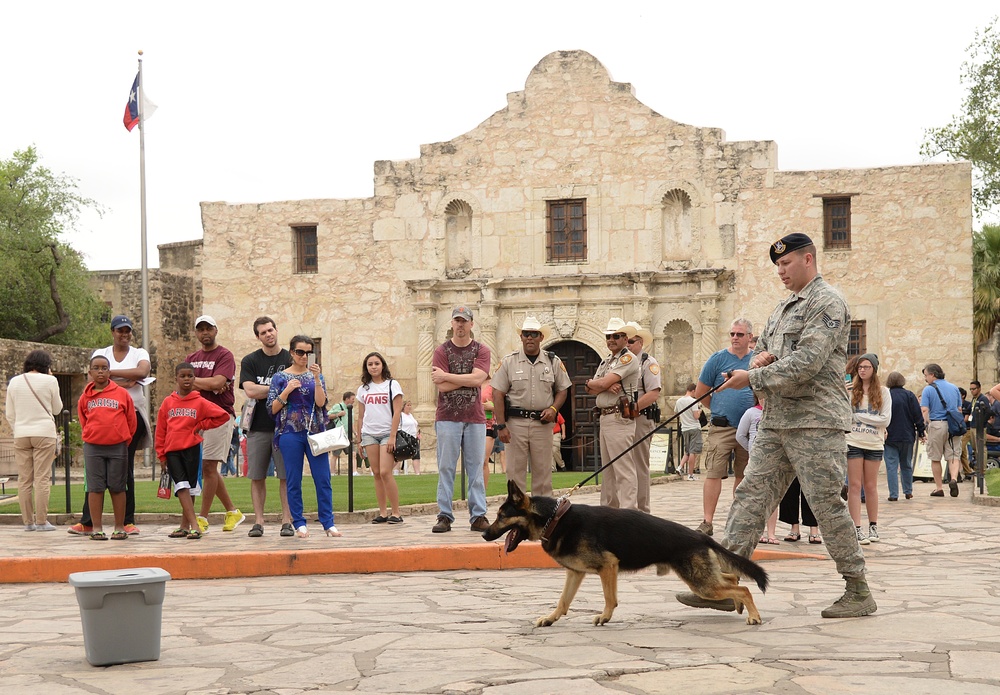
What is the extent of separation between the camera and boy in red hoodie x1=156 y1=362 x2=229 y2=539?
10.2 m

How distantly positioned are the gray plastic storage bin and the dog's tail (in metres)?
2.72

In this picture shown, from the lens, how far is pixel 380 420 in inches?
448

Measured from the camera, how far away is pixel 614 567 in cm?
598

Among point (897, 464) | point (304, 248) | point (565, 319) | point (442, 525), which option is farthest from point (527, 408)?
point (304, 248)

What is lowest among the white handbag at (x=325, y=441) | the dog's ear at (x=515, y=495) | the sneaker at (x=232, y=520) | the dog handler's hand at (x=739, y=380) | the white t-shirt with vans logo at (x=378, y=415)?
the sneaker at (x=232, y=520)

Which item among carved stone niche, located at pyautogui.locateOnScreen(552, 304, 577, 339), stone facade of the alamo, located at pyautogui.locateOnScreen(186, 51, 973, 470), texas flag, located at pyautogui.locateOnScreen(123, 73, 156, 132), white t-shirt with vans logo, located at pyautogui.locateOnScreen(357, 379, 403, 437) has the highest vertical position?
texas flag, located at pyautogui.locateOnScreen(123, 73, 156, 132)

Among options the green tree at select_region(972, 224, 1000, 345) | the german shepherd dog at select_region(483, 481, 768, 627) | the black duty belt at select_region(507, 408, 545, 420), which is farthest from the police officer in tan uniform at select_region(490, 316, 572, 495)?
the green tree at select_region(972, 224, 1000, 345)

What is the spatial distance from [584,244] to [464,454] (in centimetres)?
1376

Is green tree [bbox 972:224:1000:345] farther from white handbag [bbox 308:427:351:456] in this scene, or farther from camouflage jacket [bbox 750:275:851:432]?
camouflage jacket [bbox 750:275:851:432]

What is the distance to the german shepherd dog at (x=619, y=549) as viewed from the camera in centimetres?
591

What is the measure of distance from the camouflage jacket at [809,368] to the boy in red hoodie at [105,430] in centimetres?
603

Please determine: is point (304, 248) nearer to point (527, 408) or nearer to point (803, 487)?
point (527, 408)

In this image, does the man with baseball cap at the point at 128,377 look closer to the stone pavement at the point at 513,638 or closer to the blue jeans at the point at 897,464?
the stone pavement at the point at 513,638

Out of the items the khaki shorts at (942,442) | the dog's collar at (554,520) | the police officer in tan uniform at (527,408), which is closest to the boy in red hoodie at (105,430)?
the police officer in tan uniform at (527,408)
